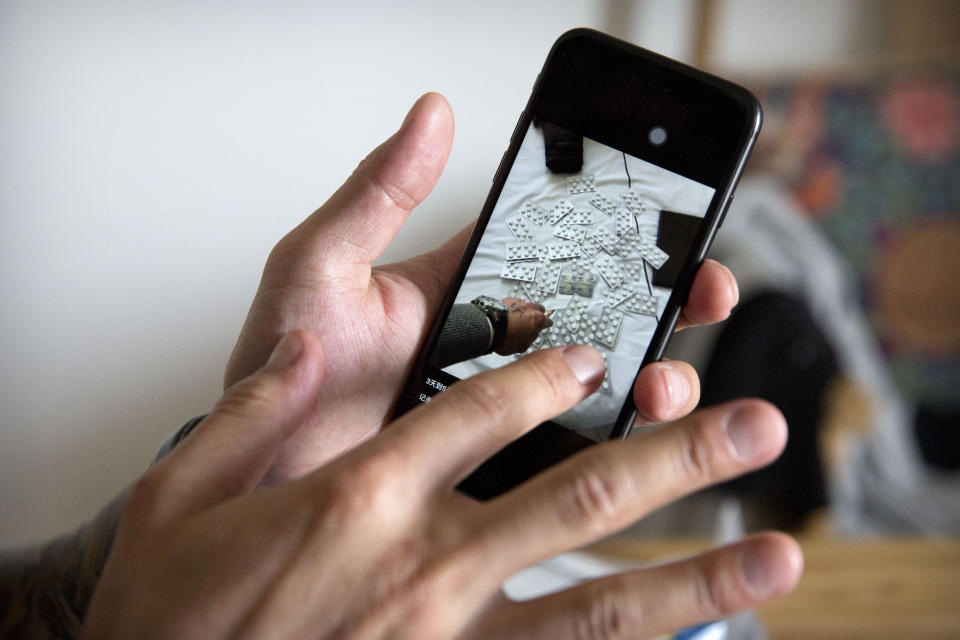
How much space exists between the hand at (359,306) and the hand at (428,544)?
176 mm

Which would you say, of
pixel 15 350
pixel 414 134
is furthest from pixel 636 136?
pixel 15 350

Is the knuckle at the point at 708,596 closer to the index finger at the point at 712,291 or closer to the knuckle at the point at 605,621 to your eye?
the knuckle at the point at 605,621

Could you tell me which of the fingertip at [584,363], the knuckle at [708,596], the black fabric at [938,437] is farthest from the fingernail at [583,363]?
the black fabric at [938,437]

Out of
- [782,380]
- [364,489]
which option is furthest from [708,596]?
[782,380]

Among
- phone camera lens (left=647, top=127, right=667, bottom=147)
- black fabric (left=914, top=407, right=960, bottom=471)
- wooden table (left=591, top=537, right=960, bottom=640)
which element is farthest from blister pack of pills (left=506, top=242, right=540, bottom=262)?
black fabric (left=914, top=407, right=960, bottom=471)

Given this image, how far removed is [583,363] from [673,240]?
0.19 metres

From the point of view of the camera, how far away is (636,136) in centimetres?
51

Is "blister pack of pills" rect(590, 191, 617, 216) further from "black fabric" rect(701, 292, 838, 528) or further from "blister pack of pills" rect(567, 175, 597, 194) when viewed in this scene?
"black fabric" rect(701, 292, 838, 528)

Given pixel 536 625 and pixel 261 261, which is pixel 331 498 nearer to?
pixel 536 625

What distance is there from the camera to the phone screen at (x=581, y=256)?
496mm

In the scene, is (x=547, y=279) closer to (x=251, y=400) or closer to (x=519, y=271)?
(x=519, y=271)

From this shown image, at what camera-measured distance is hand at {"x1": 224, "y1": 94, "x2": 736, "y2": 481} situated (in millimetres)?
492

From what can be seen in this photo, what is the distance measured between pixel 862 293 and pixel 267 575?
55.6 inches

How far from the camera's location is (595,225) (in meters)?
0.51
